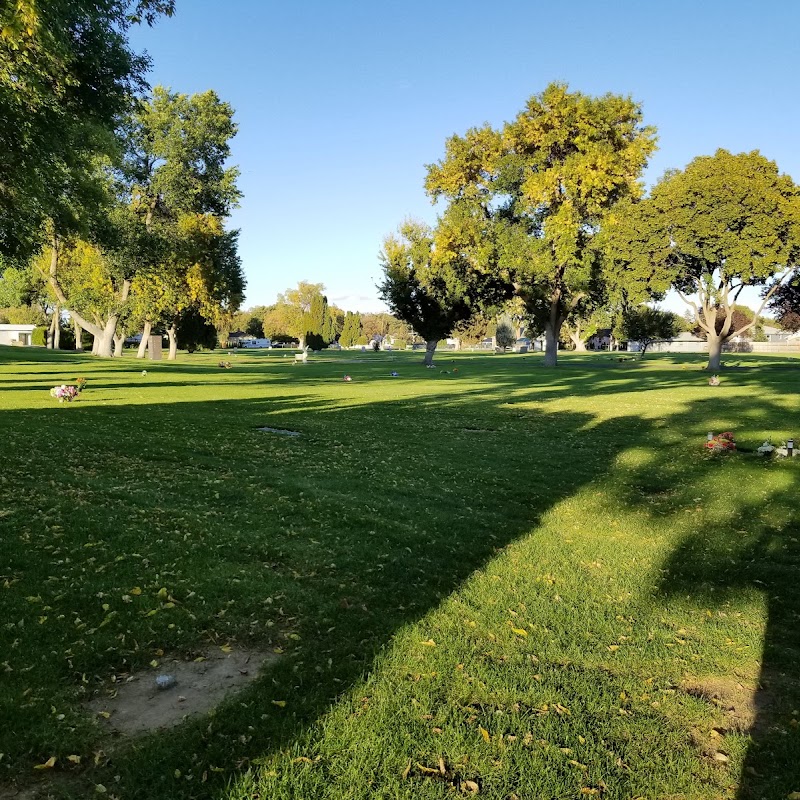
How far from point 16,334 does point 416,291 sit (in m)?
74.6

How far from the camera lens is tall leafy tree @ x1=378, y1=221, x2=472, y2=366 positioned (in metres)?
51.6

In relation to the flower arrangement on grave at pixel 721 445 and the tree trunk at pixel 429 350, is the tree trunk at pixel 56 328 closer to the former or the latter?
the tree trunk at pixel 429 350

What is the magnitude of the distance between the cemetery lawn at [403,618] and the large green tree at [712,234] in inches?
1292

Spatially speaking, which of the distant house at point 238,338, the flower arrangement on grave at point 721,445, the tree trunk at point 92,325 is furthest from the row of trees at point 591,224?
the distant house at point 238,338

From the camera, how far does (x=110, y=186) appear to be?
146ft

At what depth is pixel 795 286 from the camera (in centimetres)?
4206

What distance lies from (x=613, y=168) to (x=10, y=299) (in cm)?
6353

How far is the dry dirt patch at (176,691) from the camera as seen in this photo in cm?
362

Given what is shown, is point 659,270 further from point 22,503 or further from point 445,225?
point 22,503

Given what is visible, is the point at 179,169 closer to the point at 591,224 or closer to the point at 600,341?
the point at 591,224

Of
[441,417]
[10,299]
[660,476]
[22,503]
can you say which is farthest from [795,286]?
[10,299]

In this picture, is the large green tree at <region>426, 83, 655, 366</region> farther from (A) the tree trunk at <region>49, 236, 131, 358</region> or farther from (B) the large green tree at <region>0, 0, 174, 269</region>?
(B) the large green tree at <region>0, 0, 174, 269</region>

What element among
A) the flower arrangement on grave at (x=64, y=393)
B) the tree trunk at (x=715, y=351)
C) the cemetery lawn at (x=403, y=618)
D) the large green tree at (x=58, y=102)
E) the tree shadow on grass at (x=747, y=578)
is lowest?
the tree shadow on grass at (x=747, y=578)

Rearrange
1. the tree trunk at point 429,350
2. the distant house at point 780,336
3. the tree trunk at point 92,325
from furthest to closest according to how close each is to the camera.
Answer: the distant house at point 780,336
the tree trunk at point 429,350
the tree trunk at point 92,325
